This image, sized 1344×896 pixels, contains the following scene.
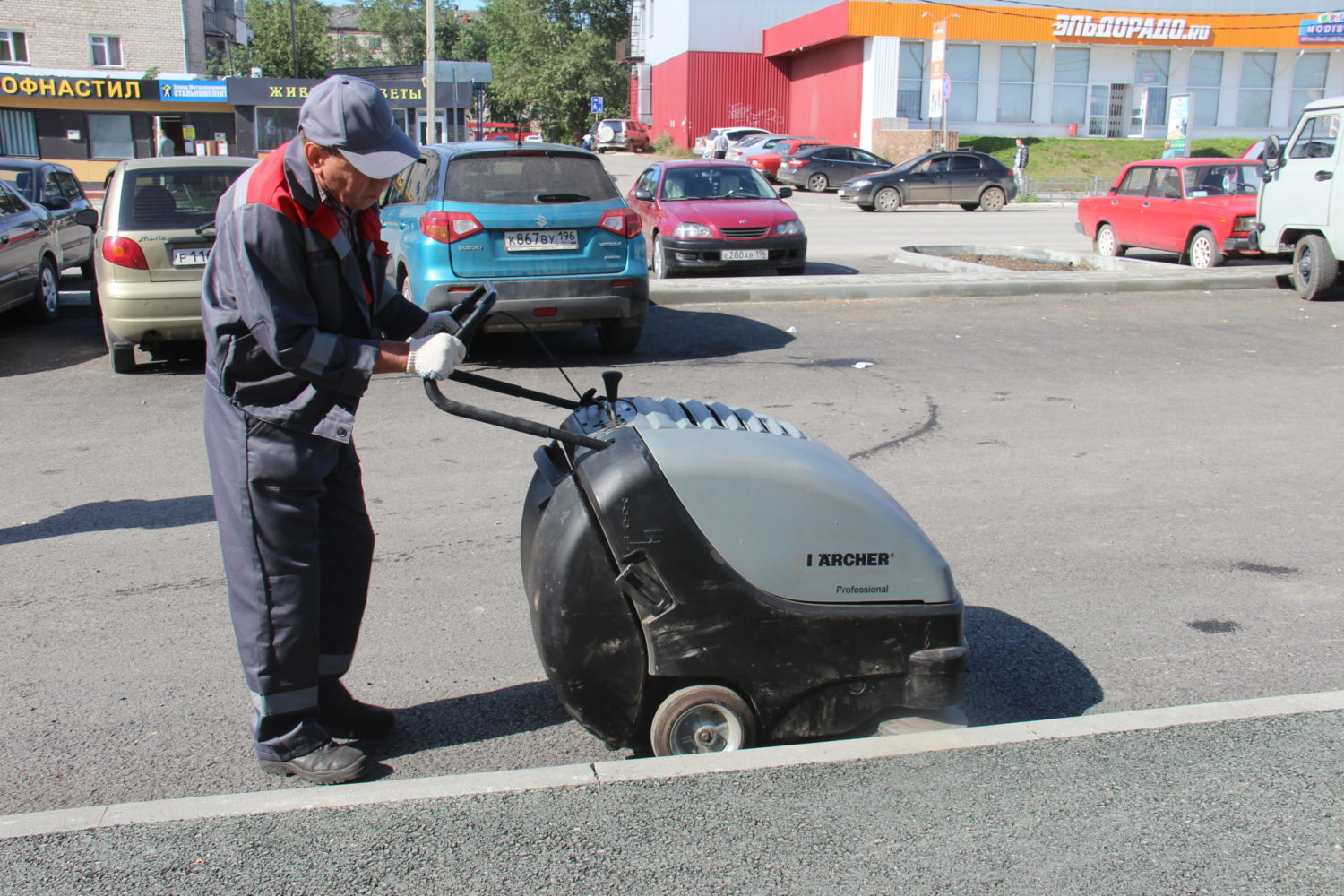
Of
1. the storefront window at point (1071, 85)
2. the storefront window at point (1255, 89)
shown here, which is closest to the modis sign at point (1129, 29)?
the storefront window at point (1071, 85)

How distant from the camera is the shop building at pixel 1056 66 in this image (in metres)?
43.0

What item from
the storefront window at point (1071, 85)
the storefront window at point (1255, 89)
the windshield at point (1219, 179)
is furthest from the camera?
the storefront window at point (1255, 89)

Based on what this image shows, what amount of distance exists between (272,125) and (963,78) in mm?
26583

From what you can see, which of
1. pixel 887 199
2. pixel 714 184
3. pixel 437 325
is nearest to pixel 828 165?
pixel 887 199

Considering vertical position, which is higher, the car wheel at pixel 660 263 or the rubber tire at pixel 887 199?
the rubber tire at pixel 887 199

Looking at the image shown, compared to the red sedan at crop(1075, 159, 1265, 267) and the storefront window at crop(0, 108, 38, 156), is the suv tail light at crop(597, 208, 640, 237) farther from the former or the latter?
the storefront window at crop(0, 108, 38, 156)

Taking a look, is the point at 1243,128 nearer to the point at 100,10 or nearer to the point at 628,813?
the point at 100,10

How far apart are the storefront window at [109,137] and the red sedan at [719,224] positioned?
38.0 metres

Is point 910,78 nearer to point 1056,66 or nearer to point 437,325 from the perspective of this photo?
point 1056,66

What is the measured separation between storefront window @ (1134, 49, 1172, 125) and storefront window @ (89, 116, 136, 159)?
133 ft

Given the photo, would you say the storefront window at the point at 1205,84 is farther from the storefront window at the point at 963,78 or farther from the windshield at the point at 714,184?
the windshield at the point at 714,184

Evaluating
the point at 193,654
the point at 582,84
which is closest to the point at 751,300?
the point at 193,654

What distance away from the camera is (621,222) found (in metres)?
9.43

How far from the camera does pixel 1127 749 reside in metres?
3.24
